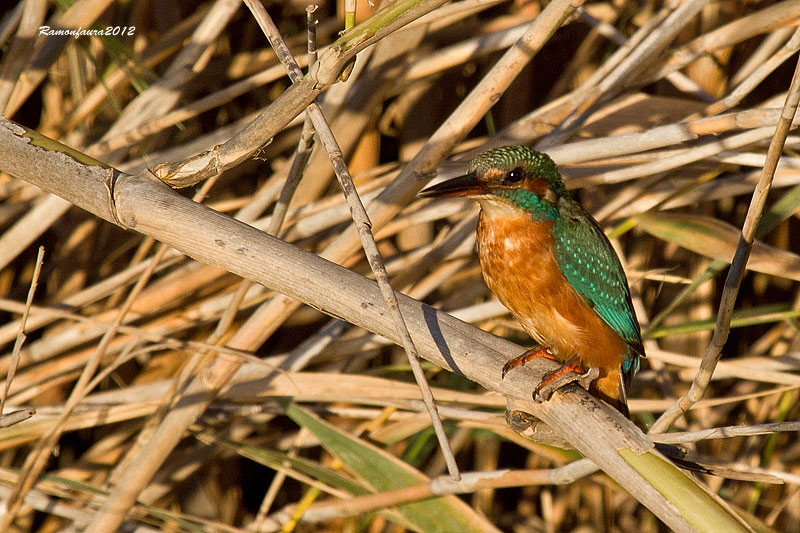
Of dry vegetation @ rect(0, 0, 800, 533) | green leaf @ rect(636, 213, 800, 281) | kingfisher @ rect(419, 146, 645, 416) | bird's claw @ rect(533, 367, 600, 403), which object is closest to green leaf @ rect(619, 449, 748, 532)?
bird's claw @ rect(533, 367, 600, 403)

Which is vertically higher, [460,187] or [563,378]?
[460,187]

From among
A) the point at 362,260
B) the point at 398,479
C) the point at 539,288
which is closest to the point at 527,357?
the point at 539,288

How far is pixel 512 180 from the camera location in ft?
5.91

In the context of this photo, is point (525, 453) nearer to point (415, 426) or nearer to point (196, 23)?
point (415, 426)

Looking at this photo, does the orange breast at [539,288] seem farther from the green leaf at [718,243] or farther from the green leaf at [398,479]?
the green leaf at [398,479]

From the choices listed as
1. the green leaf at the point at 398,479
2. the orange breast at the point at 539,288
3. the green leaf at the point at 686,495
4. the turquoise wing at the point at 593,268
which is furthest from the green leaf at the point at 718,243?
the green leaf at the point at 686,495

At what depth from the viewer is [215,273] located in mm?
2342

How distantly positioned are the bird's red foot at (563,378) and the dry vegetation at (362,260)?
0.69ft

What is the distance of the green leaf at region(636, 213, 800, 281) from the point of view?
6.64 ft

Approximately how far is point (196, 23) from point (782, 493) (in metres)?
2.54

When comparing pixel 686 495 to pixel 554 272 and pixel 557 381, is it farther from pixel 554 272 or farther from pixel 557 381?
pixel 554 272

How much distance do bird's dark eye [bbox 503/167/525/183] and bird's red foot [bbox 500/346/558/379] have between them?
0.38m

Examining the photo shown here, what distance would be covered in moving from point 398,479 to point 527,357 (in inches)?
21.8

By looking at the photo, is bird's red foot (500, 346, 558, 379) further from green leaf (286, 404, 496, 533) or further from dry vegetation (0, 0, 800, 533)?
green leaf (286, 404, 496, 533)
